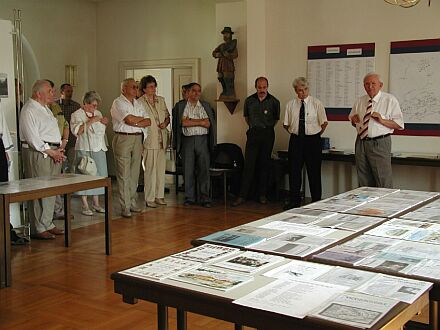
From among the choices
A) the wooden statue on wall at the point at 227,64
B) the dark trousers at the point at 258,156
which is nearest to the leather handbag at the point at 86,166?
the dark trousers at the point at 258,156

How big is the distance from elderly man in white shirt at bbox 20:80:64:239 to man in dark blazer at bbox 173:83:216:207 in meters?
2.18

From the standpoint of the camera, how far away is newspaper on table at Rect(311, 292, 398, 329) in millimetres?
1847

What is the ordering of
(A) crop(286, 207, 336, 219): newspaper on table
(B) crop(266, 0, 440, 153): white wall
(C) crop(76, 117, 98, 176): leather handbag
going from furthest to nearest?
(B) crop(266, 0, 440, 153): white wall < (C) crop(76, 117, 98, 176): leather handbag < (A) crop(286, 207, 336, 219): newspaper on table

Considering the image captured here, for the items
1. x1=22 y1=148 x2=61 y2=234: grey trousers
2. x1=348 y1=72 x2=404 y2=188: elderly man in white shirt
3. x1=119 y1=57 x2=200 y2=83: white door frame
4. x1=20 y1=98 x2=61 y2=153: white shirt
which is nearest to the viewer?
x1=20 y1=98 x2=61 y2=153: white shirt

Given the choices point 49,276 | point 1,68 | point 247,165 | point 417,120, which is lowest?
point 49,276

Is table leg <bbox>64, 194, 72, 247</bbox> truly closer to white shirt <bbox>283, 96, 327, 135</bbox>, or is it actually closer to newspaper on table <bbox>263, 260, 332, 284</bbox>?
white shirt <bbox>283, 96, 327, 135</bbox>

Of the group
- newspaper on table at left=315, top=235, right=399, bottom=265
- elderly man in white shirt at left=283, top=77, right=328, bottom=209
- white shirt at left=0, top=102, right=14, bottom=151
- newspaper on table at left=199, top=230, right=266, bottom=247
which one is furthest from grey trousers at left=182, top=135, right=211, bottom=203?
newspaper on table at left=315, top=235, right=399, bottom=265

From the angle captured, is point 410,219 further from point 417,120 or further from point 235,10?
point 235,10

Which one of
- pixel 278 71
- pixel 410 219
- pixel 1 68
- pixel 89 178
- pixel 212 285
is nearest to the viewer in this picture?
pixel 212 285

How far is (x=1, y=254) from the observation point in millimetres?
4508

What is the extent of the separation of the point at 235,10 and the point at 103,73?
3.55m

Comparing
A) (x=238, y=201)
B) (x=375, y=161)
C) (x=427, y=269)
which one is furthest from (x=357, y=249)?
(x=238, y=201)

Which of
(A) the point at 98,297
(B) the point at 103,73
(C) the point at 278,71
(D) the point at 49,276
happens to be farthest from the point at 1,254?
(B) the point at 103,73

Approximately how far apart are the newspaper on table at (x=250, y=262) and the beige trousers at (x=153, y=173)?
539cm
